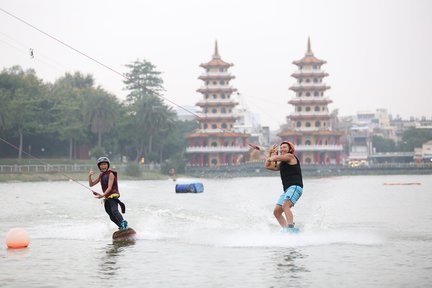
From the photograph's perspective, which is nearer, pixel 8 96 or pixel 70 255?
pixel 70 255

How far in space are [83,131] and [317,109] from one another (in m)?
48.8

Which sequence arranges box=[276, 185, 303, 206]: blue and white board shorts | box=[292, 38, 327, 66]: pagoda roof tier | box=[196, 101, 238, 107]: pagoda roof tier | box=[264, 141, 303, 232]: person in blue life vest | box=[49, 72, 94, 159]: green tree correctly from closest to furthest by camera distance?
box=[264, 141, 303, 232]: person in blue life vest, box=[276, 185, 303, 206]: blue and white board shorts, box=[49, 72, 94, 159]: green tree, box=[196, 101, 238, 107]: pagoda roof tier, box=[292, 38, 327, 66]: pagoda roof tier

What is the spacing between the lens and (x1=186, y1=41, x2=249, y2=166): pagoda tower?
147m

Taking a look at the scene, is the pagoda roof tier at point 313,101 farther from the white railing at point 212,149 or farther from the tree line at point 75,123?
the tree line at point 75,123

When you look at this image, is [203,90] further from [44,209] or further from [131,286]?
[131,286]

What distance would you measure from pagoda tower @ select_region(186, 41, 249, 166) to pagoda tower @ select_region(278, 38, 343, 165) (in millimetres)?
8774

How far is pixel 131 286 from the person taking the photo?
12.8 m

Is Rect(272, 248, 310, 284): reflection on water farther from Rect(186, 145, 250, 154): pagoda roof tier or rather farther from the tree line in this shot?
Rect(186, 145, 250, 154): pagoda roof tier

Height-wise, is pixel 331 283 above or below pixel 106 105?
below

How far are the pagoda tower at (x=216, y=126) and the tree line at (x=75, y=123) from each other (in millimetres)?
6319

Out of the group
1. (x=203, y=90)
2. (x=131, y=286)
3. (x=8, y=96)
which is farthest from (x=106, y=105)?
(x=131, y=286)

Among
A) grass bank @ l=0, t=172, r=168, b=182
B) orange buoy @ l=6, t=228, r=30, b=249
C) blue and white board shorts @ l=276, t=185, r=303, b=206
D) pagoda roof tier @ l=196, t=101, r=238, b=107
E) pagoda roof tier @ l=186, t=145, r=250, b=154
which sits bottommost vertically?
orange buoy @ l=6, t=228, r=30, b=249

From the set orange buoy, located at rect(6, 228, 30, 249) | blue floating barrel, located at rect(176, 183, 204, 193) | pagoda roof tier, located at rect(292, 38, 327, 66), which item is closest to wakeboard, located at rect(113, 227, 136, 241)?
orange buoy, located at rect(6, 228, 30, 249)

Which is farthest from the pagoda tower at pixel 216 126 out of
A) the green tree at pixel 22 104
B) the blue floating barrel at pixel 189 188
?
the blue floating barrel at pixel 189 188
